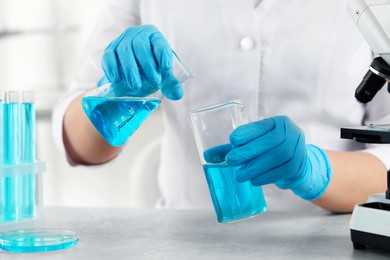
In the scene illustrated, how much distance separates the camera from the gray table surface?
1.24 meters

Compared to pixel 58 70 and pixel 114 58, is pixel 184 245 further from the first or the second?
pixel 58 70

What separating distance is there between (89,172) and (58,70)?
0.57m

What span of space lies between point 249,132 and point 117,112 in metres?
0.27

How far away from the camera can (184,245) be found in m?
1.31

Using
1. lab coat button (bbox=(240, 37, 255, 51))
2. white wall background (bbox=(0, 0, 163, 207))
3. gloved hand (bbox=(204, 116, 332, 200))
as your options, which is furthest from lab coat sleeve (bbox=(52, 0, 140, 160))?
white wall background (bbox=(0, 0, 163, 207))

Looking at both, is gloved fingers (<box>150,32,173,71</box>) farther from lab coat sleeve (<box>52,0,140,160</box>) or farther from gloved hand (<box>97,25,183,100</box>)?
lab coat sleeve (<box>52,0,140,160</box>)

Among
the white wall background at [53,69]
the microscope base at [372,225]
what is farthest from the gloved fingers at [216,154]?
the white wall background at [53,69]

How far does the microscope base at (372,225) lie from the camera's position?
120cm

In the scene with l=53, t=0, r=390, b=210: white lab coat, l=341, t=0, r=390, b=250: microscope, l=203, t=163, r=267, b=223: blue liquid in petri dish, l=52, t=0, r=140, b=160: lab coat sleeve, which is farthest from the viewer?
l=52, t=0, r=140, b=160: lab coat sleeve

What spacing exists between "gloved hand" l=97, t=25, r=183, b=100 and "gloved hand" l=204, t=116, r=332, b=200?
21cm

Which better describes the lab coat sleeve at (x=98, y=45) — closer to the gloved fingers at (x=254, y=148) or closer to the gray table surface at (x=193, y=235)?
the gray table surface at (x=193, y=235)

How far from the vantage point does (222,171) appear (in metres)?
1.29

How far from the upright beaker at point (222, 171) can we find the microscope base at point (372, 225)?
7.1 inches

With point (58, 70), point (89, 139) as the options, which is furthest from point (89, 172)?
point (89, 139)
